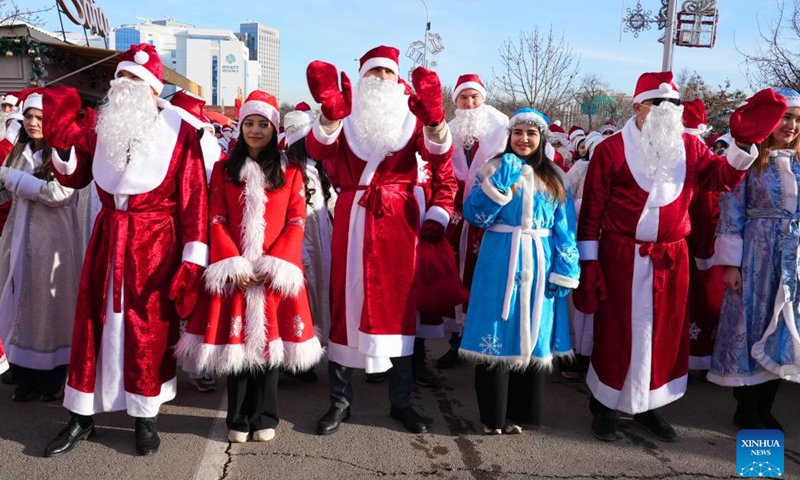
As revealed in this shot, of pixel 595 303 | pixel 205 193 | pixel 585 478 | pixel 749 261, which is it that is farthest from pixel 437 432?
pixel 749 261

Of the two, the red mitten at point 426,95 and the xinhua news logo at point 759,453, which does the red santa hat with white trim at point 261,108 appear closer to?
the red mitten at point 426,95

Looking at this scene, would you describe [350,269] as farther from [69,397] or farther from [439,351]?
[439,351]

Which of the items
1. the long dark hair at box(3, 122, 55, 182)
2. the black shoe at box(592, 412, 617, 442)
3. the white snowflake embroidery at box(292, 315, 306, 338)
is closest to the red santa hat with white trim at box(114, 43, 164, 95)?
the long dark hair at box(3, 122, 55, 182)

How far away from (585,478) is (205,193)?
266cm

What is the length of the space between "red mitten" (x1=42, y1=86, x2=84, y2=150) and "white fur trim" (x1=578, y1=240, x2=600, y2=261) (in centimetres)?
303

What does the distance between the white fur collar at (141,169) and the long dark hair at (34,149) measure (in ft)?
2.96

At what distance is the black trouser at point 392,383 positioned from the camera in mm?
3936

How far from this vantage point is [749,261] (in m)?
4.03

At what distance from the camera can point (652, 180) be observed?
3746 millimetres

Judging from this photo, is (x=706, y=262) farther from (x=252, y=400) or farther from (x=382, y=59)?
(x=252, y=400)

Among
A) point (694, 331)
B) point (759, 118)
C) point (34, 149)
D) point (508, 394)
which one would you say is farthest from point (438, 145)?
point (34, 149)

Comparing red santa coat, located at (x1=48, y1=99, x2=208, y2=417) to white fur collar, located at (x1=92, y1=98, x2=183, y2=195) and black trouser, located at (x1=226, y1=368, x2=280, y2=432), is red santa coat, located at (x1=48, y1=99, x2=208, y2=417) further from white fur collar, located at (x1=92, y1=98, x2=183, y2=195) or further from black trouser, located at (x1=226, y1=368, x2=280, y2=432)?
black trouser, located at (x1=226, y1=368, x2=280, y2=432)

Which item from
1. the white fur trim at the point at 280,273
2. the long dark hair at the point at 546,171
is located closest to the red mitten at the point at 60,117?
the white fur trim at the point at 280,273

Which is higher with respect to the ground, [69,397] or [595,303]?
[595,303]
